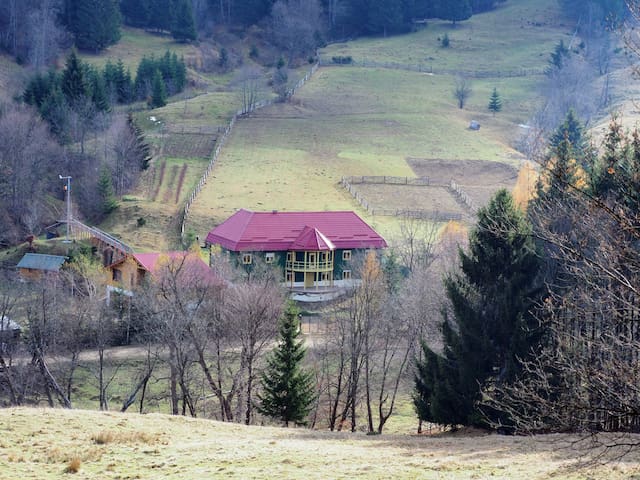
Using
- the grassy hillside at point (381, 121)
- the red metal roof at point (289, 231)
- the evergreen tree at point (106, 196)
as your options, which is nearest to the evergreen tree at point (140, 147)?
the grassy hillside at point (381, 121)

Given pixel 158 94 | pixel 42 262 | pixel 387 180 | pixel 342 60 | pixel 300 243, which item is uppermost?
pixel 342 60

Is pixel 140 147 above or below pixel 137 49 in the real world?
below

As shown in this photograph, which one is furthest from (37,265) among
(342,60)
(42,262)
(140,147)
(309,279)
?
(342,60)

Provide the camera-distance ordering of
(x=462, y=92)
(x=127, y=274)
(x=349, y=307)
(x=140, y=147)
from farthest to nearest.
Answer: (x=462, y=92), (x=140, y=147), (x=127, y=274), (x=349, y=307)

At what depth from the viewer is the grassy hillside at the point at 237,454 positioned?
557 inches

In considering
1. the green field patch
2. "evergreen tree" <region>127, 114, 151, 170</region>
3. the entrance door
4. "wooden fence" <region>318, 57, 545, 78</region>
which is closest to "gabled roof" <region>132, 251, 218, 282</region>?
the entrance door

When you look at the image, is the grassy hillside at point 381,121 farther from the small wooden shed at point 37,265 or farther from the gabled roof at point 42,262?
the small wooden shed at point 37,265

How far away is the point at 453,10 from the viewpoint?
120000 mm

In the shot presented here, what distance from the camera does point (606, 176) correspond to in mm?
24281

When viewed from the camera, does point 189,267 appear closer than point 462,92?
Yes

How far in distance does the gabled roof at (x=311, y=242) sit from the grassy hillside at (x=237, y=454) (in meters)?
29.4

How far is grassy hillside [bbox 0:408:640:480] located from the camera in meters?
14.1

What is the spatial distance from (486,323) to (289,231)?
91.7 ft

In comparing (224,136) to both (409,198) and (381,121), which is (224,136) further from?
(409,198)
